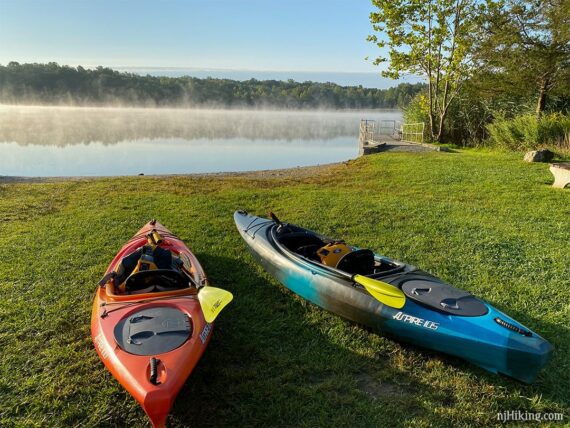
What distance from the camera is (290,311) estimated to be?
4281 millimetres

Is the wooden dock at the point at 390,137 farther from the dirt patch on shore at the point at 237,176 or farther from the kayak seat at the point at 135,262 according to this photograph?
the kayak seat at the point at 135,262

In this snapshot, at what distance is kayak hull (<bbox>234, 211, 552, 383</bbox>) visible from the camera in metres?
3.04

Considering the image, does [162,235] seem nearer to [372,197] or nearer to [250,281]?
[250,281]

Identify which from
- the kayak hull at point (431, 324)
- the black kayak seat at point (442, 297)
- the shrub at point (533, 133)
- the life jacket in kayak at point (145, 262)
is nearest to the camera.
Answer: the kayak hull at point (431, 324)

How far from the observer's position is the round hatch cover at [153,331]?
117 inches

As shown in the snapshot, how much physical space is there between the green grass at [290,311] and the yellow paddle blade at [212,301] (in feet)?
1.69

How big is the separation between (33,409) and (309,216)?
5.42m

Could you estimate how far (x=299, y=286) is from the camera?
437cm

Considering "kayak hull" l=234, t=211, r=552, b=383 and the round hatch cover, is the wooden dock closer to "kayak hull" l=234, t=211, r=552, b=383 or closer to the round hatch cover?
"kayak hull" l=234, t=211, r=552, b=383

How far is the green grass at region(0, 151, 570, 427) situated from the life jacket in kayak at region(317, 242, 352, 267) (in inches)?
21.5

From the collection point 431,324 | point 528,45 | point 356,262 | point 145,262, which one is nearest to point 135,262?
point 145,262

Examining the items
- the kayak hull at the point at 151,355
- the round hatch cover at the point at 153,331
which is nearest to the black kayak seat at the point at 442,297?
the kayak hull at the point at 151,355

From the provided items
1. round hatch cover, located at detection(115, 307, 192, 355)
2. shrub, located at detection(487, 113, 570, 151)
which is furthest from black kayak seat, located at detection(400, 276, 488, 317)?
shrub, located at detection(487, 113, 570, 151)

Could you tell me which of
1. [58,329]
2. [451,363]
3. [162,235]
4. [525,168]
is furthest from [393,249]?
[525,168]
